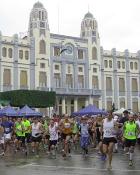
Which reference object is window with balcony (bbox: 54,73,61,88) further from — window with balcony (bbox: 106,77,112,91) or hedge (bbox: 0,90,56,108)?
window with balcony (bbox: 106,77,112,91)

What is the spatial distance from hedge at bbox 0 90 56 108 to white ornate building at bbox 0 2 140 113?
5.58 m

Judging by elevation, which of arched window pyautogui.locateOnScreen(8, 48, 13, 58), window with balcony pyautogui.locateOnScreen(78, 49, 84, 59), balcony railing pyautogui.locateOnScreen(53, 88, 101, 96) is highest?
window with balcony pyautogui.locateOnScreen(78, 49, 84, 59)

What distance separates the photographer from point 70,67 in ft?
214

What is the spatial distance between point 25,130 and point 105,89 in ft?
164

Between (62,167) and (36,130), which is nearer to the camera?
(62,167)

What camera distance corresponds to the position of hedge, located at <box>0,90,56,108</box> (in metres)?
51.2

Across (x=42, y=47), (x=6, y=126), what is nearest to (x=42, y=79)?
(x=42, y=47)

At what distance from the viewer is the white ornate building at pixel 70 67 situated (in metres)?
59.8

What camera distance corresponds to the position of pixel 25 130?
19.4 metres

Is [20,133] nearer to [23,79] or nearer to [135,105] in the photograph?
[23,79]

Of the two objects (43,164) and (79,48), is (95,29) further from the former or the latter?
(43,164)

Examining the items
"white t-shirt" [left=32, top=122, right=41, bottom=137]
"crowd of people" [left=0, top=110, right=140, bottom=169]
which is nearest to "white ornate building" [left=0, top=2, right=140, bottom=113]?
"crowd of people" [left=0, top=110, right=140, bottom=169]

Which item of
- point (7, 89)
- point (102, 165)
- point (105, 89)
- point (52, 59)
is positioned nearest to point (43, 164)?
point (102, 165)

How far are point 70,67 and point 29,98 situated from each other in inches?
570
